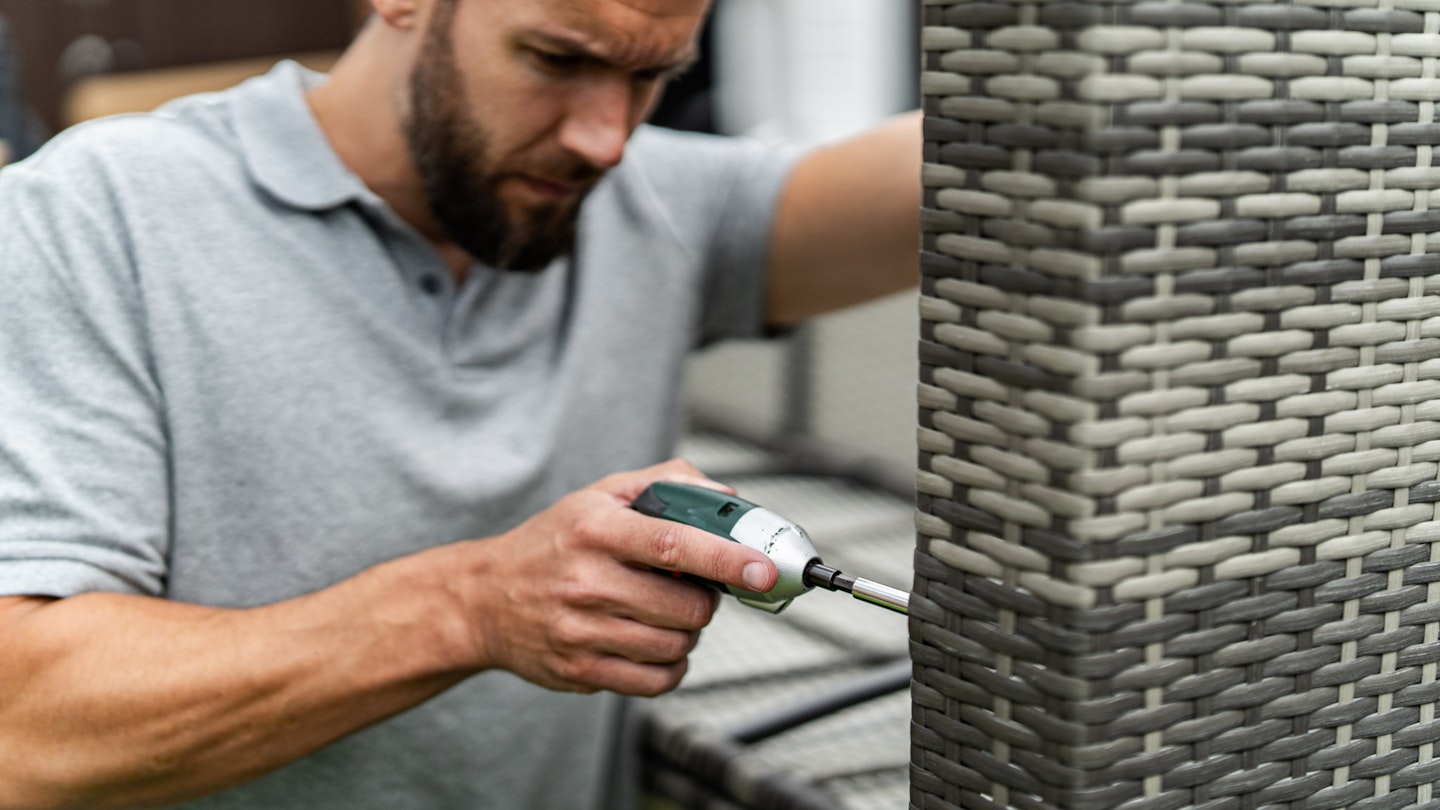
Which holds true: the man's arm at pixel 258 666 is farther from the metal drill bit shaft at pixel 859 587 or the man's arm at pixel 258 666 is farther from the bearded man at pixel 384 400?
the metal drill bit shaft at pixel 859 587

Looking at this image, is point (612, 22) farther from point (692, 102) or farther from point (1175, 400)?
point (692, 102)

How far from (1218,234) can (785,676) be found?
0.83 metres

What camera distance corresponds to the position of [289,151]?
3.78ft

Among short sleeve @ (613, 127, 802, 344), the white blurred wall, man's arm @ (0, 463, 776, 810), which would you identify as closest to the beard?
short sleeve @ (613, 127, 802, 344)

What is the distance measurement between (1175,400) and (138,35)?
5208 millimetres

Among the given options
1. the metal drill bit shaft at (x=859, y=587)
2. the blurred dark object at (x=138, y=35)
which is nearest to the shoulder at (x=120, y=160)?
the metal drill bit shaft at (x=859, y=587)

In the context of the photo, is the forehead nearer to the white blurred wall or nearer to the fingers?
the fingers

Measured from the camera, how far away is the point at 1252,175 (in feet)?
1.82

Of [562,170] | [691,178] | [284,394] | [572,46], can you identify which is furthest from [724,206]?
[284,394]

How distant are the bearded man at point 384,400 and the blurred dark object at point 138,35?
417 cm

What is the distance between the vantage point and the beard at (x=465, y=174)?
1.11 m

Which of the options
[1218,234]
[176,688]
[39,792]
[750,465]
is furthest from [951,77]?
[750,465]

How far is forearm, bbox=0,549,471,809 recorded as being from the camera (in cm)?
88

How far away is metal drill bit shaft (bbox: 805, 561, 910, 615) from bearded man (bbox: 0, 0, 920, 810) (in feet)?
0.09
